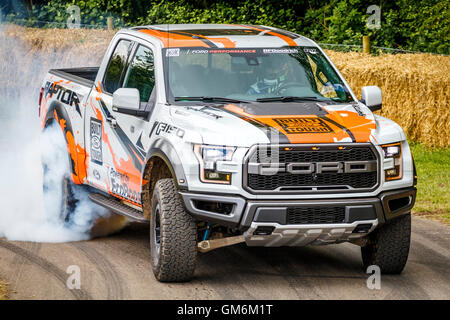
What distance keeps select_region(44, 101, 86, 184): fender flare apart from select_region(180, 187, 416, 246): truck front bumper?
2.66 metres

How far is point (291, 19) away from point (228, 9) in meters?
1.83

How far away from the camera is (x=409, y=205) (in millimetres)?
7742

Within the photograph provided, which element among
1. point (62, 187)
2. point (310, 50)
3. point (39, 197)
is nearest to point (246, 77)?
point (310, 50)

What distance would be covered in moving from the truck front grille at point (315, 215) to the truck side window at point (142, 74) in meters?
2.02

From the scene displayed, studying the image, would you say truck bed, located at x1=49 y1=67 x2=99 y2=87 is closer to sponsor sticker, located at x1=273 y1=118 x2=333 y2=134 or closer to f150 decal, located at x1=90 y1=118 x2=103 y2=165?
f150 decal, located at x1=90 y1=118 x2=103 y2=165

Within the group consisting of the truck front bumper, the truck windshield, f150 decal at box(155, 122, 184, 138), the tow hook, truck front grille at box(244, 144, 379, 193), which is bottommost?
the tow hook

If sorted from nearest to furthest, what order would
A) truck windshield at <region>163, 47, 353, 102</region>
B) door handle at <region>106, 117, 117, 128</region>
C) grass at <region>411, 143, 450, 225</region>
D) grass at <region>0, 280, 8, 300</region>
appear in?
grass at <region>0, 280, 8, 300</region> < truck windshield at <region>163, 47, 353, 102</region> < door handle at <region>106, 117, 117, 128</region> < grass at <region>411, 143, 450, 225</region>

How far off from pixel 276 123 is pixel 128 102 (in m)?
1.42

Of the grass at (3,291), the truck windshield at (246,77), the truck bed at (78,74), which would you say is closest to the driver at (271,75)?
A: the truck windshield at (246,77)

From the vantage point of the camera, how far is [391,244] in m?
7.94

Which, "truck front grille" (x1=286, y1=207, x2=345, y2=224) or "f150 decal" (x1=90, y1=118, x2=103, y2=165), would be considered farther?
"f150 decal" (x1=90, y1=118, x2=103, y2=165)

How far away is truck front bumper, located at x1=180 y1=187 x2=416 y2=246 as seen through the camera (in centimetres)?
722

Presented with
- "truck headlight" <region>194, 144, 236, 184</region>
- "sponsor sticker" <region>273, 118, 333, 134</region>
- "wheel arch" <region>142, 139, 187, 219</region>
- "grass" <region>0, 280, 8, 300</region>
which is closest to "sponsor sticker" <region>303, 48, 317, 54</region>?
"sponsor sticker" <region>273, 118, 333, 134</region>

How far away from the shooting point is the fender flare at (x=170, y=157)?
7.41 meters
